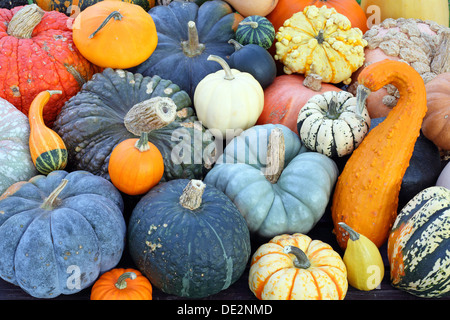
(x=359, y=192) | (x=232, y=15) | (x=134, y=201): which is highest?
(x=232, y=15)

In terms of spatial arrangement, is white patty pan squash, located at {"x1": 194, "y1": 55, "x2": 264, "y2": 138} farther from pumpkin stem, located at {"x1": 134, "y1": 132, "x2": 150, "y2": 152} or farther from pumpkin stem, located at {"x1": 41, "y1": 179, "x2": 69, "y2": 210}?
pumpkin stem, located at {"x1": 41, "y1": 179, "x2": 69, "y2": 210}

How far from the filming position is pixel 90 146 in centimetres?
246

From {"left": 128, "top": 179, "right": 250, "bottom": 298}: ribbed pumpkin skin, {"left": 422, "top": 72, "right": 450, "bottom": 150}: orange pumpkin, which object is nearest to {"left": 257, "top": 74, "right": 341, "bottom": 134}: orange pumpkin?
{"left": 422, "top": 72, "right": 450, "bottom": 150}: orange pumpkin

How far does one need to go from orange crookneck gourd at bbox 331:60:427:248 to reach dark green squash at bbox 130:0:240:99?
116cm

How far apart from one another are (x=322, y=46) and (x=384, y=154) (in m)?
1.09

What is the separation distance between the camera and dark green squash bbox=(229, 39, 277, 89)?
2.78m

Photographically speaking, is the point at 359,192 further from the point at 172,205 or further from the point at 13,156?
the point at 13,156

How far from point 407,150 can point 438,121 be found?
382 mm

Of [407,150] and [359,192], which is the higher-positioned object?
[407,150]

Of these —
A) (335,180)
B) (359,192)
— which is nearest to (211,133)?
(335,180)

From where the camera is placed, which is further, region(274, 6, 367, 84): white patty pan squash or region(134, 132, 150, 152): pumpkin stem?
region(274, 6, 367, 84): white patty pan squash

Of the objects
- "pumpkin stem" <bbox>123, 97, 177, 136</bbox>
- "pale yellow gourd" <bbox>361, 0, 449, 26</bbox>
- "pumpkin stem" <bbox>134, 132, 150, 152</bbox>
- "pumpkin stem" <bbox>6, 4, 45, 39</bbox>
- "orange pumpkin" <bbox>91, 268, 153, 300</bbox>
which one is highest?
"pale yellow gourd" <bbox>361, 0, 449, 26</bbox>

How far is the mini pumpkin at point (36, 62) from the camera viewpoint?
8.47 feet

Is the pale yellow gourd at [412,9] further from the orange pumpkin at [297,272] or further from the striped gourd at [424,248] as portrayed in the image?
the orange pumpkin at [297,272]
